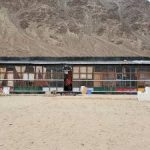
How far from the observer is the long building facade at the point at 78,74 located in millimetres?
47219

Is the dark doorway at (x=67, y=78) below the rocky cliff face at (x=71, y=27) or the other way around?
below

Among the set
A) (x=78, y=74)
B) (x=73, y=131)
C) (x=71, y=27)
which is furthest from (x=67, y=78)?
(x=71, y=27)

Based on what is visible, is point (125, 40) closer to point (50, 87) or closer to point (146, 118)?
point (50, 87)

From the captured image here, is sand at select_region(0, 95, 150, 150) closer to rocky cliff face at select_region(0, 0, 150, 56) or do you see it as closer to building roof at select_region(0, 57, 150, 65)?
building roof at select_region(0, 57, 150, 65)

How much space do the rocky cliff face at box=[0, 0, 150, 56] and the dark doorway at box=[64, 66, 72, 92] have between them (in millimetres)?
47523

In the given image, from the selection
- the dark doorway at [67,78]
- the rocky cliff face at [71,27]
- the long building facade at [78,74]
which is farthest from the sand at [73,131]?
the rocky cliff face at [71,27]

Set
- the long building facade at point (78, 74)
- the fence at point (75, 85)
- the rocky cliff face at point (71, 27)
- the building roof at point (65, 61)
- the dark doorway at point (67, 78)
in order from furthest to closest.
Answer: the rocky cliff face at point (71, 27), the building roof at point (65, 61), the long building facade at point (78, 74), the fence at point (75, 85), the dark doorway at point (67, 78)

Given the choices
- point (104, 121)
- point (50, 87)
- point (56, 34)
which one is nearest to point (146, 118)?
point (104, 121)

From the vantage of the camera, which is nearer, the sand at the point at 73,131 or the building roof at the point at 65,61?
the sand at the point at 73,131

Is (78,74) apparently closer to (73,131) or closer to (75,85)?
(75,85)

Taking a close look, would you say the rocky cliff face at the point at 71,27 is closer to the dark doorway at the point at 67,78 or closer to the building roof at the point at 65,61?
the building roof at the point at 65,61

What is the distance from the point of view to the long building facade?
47.2 meters

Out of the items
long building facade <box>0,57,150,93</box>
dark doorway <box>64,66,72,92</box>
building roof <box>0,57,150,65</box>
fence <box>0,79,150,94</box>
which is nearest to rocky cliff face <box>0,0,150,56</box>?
building roof <box>0,57,150,65</box>

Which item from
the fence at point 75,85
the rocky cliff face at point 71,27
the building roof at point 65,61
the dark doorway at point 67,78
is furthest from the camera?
the rocky cliff face at point 71,27
